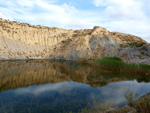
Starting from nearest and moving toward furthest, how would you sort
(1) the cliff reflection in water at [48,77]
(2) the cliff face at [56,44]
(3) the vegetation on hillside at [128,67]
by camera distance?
(1) the cliff reflection in water at [48,77], (3) the vegetation on hillside at [128,67], (2) the cliff face at [56,44]

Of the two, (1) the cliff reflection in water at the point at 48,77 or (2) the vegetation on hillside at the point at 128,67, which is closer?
(1) the cliff reflection in water at the point at 48,77

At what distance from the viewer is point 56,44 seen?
59062 millimetres

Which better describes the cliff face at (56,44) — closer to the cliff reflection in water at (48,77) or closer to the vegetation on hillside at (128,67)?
the vegetation on hillside at (128,67)

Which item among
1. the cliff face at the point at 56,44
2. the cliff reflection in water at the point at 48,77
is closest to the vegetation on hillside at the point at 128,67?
the cliff reflection in water at the point at 48,77

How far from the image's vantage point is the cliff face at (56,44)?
143 feet

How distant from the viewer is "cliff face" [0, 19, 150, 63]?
43.5m

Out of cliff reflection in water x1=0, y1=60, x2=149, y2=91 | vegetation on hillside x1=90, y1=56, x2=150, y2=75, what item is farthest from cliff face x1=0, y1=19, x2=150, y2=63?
cliff reflection in water x1=0, y1=60, x2=149, y2=91

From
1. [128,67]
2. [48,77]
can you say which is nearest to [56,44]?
[48,77]

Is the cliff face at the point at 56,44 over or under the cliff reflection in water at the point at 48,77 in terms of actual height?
over

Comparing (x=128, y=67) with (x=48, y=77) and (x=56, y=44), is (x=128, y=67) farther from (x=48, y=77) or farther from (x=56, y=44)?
(x=56, y=44)

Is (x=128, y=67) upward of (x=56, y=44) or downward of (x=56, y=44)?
downward

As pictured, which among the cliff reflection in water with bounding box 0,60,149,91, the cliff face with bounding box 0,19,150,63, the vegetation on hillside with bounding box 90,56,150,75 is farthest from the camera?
the cliff face with bounding box 0,19,150,63

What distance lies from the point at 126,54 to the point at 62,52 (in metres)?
25.4

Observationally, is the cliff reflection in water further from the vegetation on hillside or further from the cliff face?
the cliff face
